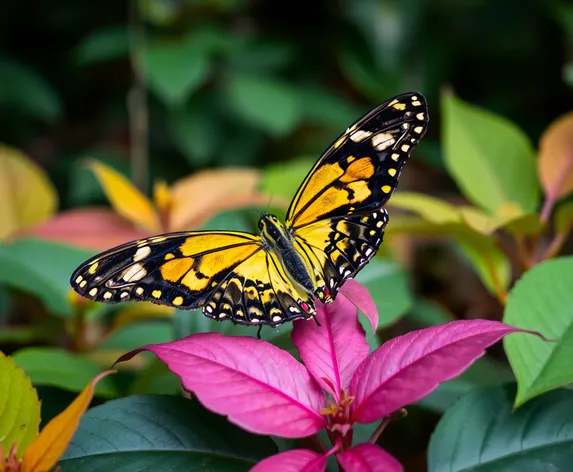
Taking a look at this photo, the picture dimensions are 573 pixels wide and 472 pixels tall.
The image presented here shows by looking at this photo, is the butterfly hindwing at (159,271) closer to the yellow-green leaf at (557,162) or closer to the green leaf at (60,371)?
the green leaf at (60,371)

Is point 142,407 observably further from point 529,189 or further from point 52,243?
point 529,189

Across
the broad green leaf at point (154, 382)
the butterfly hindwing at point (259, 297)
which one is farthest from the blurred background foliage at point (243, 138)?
the butterfly hindwing at point (259, 297)

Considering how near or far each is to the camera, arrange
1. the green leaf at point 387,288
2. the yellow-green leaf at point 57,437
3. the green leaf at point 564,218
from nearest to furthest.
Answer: the yellow-green leaf at point 57,437
the green leaf at point 387,288
the green leaf at point 564,218

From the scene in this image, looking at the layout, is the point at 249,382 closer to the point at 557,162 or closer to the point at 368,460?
the point at 368,460

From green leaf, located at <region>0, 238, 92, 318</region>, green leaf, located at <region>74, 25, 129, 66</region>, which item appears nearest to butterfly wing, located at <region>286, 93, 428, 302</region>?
green leaf, located at <region>0, 238, 92, 318</region>

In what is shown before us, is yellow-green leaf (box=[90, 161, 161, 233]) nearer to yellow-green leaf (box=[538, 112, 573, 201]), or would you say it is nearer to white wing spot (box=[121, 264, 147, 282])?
white wing spot (box=[121, 264, 147, 282])
